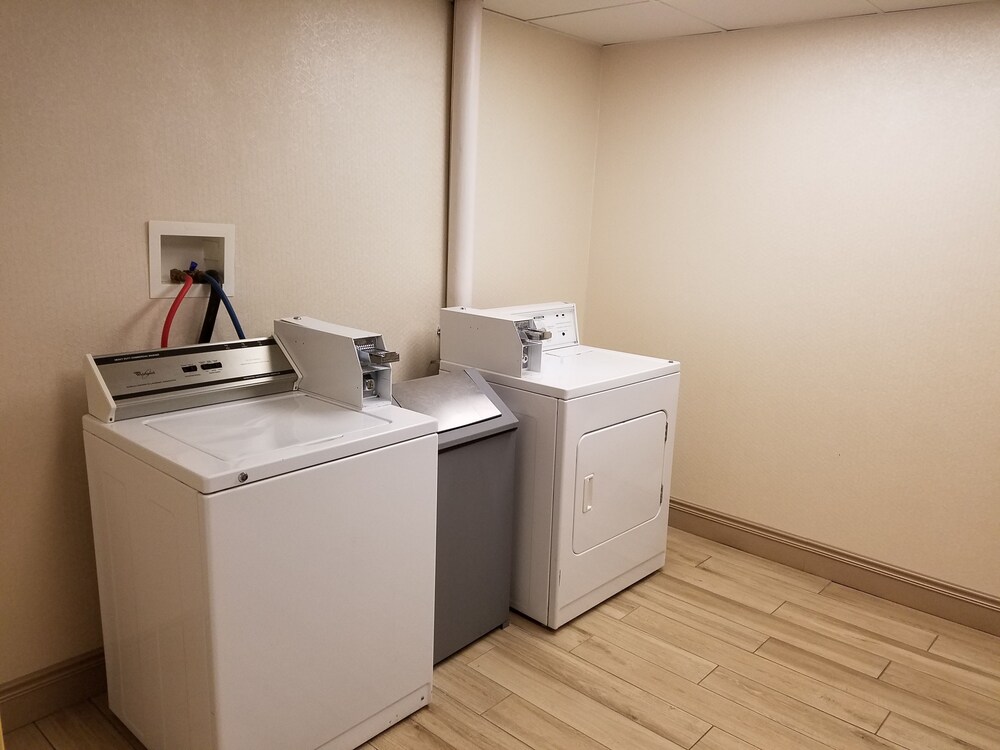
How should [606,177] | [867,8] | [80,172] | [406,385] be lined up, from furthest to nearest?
1. [606,177]
2. [867,8]
3. [406,385]
4. [80,172]

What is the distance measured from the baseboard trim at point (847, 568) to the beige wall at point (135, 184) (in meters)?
1.87

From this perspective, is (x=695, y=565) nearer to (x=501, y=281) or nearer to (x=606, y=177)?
(x=501, y=281)

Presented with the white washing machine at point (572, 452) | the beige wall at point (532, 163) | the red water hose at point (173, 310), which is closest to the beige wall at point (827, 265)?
the beige wall at point (532, 163)

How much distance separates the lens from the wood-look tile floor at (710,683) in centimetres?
210

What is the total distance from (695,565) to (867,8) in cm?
215

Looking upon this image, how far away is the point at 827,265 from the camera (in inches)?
115

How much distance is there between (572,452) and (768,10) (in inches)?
67.2

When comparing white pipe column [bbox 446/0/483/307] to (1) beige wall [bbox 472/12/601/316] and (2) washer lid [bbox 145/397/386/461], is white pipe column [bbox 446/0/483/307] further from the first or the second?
(2) washer lid [bbox 145/397/386/461]

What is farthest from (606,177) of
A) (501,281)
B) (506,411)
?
(506,411)

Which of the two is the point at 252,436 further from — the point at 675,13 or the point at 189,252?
the point at 675,13

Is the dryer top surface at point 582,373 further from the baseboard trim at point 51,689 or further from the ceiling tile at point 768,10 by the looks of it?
the baseboard trim at point 51,689

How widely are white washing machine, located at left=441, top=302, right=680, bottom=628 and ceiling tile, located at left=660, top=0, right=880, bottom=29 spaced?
4.01ft

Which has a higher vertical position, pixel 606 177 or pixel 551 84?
pixel 551 84

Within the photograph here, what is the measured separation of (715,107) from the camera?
315 cm
